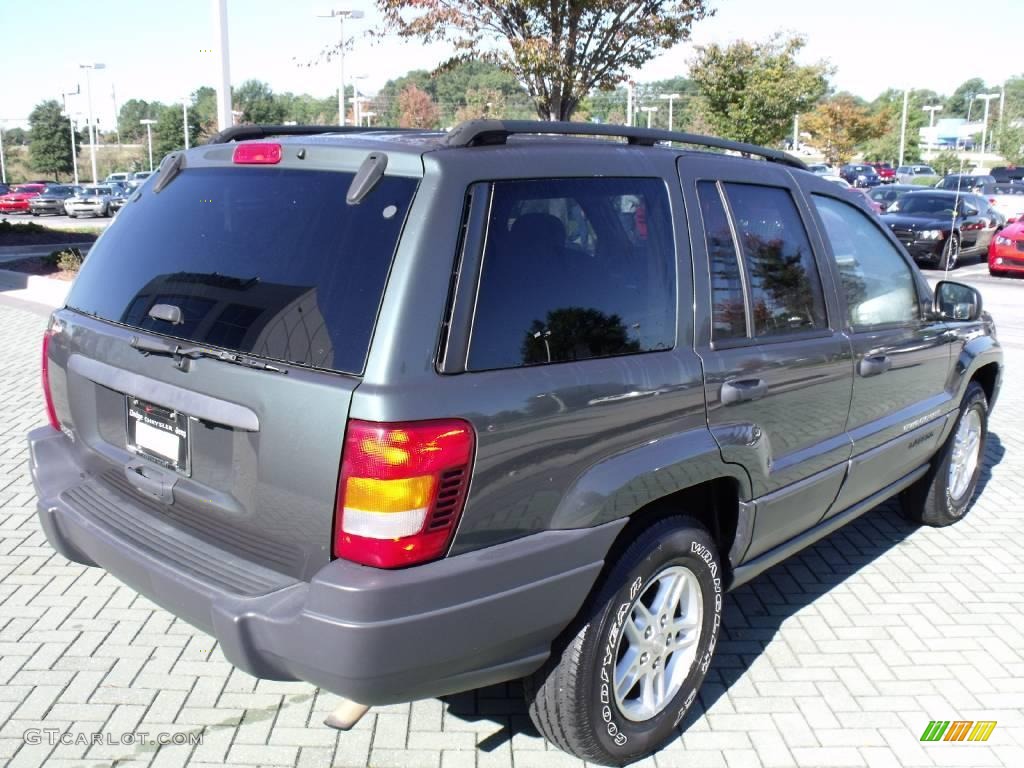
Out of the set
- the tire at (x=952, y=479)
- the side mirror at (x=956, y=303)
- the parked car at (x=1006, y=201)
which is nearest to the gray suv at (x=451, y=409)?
the side mirror at (x=956, y=303)

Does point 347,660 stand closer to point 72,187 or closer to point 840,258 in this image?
point 840,258

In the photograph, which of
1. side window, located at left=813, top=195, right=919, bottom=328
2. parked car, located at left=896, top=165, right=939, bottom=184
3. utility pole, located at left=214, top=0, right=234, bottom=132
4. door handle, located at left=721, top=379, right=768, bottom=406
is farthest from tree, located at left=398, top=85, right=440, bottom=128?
door handle, located at left=721, top=379, right=768, bottom=406

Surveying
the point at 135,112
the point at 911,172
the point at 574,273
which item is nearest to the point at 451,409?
the point at 574,273

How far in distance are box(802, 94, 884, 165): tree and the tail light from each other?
58.3m

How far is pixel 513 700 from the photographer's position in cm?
335

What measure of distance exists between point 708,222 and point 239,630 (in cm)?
201

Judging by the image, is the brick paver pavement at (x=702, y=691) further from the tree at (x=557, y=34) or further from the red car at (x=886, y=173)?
the red car at (x=886, y=173)

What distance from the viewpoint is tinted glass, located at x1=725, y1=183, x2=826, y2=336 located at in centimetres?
336

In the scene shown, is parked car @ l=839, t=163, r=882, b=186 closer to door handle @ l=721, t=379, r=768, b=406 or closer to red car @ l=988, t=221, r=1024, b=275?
red car @ l=988, t=221, r=1024, b=275

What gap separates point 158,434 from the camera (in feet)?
9.00

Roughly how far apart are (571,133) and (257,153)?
38.9 inches

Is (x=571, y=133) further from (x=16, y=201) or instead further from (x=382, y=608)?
(x=16, y=201)

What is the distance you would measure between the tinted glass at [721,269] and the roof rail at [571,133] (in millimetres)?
233

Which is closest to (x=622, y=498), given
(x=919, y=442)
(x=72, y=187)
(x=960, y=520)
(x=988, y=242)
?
(x=919, y=442)
